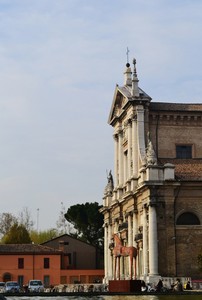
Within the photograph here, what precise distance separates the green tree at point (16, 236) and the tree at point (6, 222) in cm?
631

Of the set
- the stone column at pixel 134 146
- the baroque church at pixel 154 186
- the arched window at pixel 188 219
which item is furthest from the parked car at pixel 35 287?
the arched window at pixel 188 219

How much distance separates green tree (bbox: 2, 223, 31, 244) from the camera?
81.8 metres

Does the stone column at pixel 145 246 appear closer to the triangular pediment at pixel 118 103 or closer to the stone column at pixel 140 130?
the stone column at pixel 140 130

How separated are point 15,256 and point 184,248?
26029mm

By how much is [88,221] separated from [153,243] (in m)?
36.2

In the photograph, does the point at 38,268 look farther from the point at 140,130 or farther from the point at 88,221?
the point at 140,130

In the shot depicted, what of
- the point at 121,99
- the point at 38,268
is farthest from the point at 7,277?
the point at 121,99

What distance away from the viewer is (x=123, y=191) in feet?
173

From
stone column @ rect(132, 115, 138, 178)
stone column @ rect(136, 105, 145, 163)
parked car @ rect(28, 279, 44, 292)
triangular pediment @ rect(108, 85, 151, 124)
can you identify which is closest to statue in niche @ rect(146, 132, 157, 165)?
stone column @ rect(136, 105, 145, 163)

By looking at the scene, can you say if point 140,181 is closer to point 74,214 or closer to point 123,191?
point 123,191

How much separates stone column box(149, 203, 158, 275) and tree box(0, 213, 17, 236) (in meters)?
49.9

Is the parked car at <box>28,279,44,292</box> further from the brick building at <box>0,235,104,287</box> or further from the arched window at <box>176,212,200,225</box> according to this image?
the brick building at <box>0,235,104,287</box>

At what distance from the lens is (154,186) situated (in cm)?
4388

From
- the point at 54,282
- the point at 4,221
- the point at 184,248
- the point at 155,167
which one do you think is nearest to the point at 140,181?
the point at 155,167
